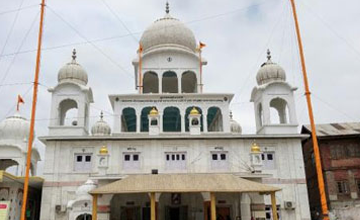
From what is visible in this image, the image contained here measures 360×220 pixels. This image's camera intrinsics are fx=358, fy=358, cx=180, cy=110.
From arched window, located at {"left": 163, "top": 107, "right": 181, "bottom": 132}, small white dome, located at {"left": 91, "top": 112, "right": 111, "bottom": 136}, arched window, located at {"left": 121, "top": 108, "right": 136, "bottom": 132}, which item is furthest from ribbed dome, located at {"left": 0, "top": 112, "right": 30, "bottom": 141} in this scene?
arched window, located at {"left": 163, "top": 107, "right": 181, "bottom": 132}

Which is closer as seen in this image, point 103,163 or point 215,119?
point 103,163

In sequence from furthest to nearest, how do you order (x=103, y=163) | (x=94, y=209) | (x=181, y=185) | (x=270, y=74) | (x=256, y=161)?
(x=270, y=74) < (x=256, y=161) < (x=103, y=163) < (x=181, y=185) < (x=94, y=209)

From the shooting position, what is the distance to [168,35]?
35.5 meters

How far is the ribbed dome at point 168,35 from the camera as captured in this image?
35500mm

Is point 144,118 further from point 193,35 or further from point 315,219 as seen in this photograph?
point 315,219

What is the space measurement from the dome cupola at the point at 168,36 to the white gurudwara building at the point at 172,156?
2.93ft

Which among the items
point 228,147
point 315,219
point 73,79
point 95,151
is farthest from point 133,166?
point 315,219

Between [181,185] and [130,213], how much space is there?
705cm

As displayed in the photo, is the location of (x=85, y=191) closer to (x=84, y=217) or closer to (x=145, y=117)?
(x=84, y=217)

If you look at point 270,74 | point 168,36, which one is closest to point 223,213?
point 270,74

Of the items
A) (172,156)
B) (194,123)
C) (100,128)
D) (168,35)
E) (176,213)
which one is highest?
(168,35)

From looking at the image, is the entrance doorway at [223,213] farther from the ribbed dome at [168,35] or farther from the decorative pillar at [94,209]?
the ribbed dome at [168,35]

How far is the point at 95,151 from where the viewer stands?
28703 millimetres

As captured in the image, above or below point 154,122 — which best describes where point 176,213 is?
below
